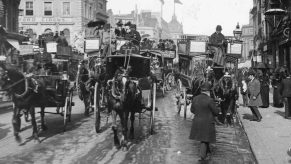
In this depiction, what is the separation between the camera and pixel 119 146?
9.32 metres

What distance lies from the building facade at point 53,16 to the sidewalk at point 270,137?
42572mm

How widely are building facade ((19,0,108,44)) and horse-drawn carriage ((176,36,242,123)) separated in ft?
128

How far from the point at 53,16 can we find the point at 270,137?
1899 inches

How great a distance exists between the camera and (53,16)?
54719mm

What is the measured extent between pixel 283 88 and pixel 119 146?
8413 mm

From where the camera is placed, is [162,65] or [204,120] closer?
[204,120]

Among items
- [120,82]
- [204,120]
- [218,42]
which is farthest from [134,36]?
[204,120]

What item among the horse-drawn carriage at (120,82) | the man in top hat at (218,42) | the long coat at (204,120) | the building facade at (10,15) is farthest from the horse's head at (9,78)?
the building facade at (10,15)

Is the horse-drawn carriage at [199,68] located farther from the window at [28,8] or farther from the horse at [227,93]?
the window at [28,8]

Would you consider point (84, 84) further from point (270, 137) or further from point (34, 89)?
point (270, 137)

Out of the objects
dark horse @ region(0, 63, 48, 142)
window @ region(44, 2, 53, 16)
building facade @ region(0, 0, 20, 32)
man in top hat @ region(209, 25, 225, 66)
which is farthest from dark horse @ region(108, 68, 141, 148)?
window @ region(44, 2, 53, 16)

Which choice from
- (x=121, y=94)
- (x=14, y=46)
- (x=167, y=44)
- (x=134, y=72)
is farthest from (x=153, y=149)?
(x=14, y=46)

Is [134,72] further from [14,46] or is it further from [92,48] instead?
[14,46]

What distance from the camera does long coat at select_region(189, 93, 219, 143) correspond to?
26.5 feet
